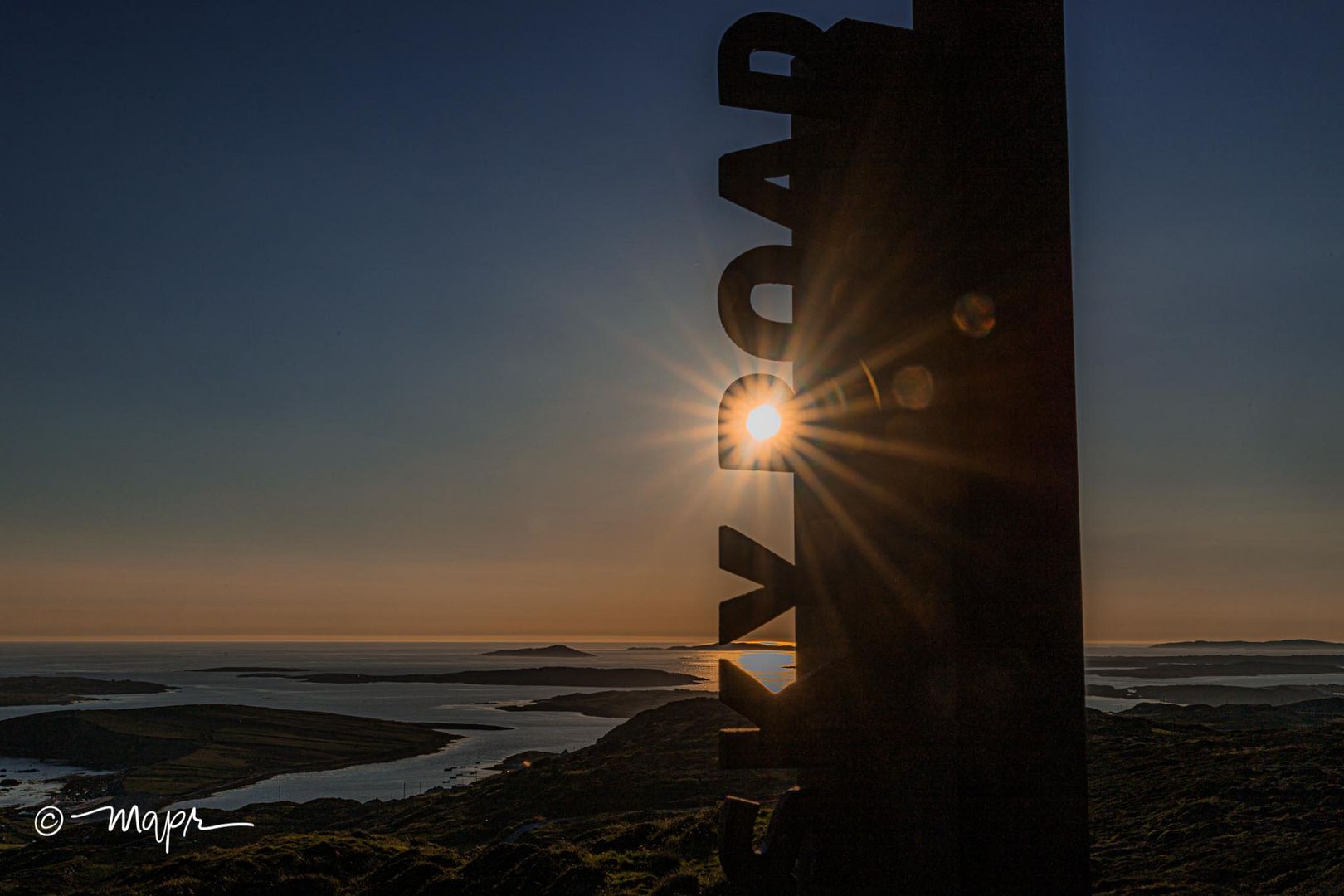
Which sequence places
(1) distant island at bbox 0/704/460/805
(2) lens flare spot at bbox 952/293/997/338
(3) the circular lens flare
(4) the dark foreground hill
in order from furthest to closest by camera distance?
(1) distant island at bbox 0/704/460/805
(4) the dark foreground hill
(3) the circular lens flare
(2) lens flare spot at bbox 952/293/997/338

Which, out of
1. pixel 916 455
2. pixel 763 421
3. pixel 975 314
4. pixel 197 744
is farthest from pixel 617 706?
pixel 975 314

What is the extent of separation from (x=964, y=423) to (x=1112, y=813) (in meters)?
19.0

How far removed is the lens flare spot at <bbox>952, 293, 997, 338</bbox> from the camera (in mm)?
3426

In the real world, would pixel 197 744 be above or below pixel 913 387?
below

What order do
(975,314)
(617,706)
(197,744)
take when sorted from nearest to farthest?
(975,314) → (197,744) → (617,706)

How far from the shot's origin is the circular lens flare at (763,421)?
3.82 meters

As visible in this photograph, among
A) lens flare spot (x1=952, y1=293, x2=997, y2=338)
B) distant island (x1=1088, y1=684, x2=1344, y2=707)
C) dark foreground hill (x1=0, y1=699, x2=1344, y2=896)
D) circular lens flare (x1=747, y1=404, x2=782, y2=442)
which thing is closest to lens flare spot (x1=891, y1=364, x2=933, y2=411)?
lens flare spot (x1=952, y1=293, x2=997, y2=338)

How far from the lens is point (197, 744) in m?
113

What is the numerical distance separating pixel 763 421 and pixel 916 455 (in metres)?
0.61

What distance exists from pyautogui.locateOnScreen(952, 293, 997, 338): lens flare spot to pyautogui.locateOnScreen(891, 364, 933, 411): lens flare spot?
→ 19 centimetres

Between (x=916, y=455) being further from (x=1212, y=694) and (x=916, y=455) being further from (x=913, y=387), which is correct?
(x=1212, y=694)

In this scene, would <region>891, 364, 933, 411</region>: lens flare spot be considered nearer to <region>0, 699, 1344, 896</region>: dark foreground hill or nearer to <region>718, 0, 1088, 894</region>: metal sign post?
<region>718, 0, 1088, 894</region>: metal sign post

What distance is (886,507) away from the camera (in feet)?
11.8

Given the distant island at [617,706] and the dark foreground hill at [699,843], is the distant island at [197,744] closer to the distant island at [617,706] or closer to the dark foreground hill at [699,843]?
the distant island at [617,706]
